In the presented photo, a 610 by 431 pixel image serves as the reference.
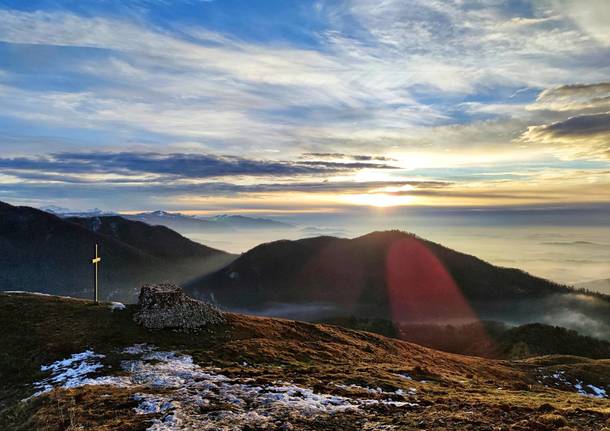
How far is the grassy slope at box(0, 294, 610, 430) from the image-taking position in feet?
62.1

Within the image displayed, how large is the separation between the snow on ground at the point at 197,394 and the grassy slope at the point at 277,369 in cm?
117

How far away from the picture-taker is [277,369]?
3027cm

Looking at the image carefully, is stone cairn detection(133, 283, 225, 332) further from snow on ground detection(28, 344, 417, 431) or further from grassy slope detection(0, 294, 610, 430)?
snow on ground detection(28, 344, 417, 431)

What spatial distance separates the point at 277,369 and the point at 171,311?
51.1 ft

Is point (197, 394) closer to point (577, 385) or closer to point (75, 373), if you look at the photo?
point (75, 373)

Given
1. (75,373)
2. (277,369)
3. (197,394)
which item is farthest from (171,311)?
(197,394)

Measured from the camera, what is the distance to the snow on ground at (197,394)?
1844cm

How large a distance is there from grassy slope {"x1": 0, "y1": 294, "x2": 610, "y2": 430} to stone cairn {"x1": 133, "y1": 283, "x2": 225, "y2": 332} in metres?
1.37

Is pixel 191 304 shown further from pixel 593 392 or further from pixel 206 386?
pixel 593 392

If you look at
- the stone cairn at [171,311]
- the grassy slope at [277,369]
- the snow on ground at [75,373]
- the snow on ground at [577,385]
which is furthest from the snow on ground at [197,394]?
the snow on ground at [577,385]

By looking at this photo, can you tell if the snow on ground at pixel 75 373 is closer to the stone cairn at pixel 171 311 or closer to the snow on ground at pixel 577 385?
the stone cairn at pixel 171 311


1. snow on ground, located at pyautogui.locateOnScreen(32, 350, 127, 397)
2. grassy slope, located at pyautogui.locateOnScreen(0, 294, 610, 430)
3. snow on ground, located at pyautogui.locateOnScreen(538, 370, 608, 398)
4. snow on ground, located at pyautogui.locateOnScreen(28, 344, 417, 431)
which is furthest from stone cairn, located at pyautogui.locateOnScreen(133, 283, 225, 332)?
snow on ground, located at pyautogui.locateOnScreen(538, 370, 608, 398)

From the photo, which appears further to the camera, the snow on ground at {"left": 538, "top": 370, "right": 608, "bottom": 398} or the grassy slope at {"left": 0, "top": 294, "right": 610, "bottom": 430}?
the snow on ground at {"left": 538, "top": 370, "right": 608, "bottom": 398}

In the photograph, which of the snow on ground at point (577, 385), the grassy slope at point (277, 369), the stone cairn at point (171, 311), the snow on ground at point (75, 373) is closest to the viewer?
Answer: the grassy slope at point (277, 369)
